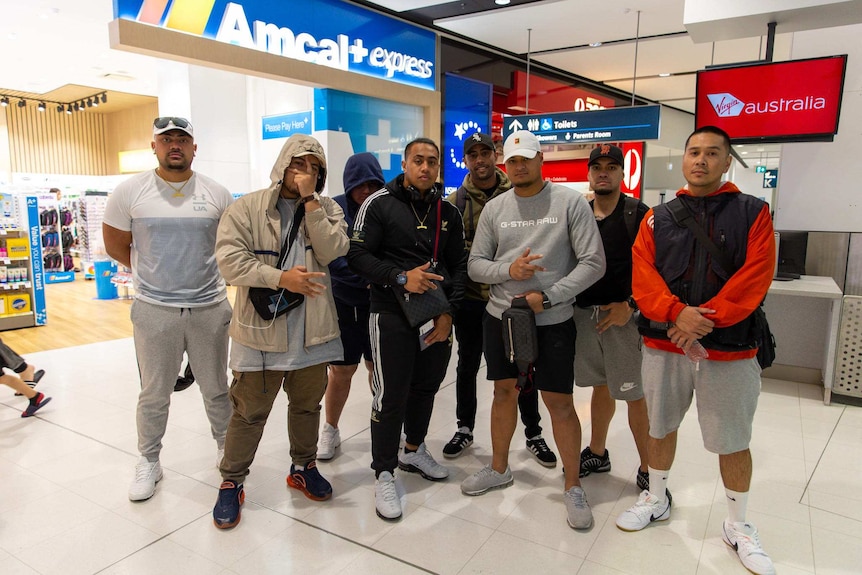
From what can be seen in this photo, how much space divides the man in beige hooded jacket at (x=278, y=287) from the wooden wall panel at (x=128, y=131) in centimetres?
1496

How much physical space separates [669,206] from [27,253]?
7.62 meters

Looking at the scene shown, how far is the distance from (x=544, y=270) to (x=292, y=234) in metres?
1.10

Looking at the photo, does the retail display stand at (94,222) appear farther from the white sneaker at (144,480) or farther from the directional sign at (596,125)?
the white sneaker at (144,480)

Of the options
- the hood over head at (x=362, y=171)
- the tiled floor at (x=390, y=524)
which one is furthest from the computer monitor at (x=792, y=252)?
the hood over head at (x=362, y=171)

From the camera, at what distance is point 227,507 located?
2506mm

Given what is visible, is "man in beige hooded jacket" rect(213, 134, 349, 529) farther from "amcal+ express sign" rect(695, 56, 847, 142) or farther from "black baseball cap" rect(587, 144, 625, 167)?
"amcal+ express sign" rect(695, 56, 847, 142)

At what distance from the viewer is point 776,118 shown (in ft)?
14.0

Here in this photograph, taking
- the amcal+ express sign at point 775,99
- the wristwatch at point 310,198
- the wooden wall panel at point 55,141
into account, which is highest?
the wooden wall panel at point 55,141

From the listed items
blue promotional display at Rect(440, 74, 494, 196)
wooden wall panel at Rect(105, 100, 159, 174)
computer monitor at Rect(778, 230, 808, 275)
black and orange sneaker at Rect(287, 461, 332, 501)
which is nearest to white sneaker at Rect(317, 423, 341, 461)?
black and orange sneaker at Rect(287, 461, 332, 501)

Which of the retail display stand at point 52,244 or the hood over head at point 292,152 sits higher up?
the hood over head at point 292,152

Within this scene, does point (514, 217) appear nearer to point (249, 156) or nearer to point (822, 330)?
point (822, 330)

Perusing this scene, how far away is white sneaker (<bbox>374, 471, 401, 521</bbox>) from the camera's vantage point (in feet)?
8.33

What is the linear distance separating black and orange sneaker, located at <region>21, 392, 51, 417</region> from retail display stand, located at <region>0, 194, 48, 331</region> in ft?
12.2

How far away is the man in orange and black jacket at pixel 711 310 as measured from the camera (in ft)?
7.03
